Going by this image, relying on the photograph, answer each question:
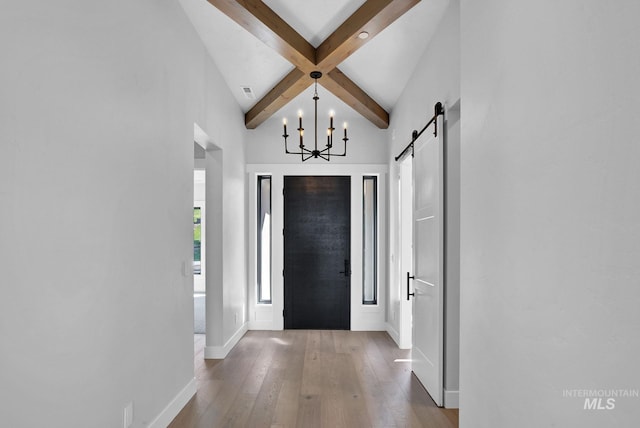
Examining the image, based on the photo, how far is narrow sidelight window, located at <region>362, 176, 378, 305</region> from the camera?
575cm

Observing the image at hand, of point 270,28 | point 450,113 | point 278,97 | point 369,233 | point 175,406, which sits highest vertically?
point 270,28

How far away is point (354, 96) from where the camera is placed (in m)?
4.66

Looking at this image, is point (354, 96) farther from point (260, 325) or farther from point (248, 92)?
point (260, 325)

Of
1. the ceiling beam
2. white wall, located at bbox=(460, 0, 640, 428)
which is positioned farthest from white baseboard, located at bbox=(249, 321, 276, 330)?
white wall, located at bbox=(460, 0, 640, 428)

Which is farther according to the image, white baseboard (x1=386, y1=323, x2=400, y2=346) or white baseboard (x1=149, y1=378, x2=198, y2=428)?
white baseboard (x1=386, y1=323, x2=400, y2=346)

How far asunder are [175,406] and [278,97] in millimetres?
3221

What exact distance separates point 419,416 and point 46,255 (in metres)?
2.53

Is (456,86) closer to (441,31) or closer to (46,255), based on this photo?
(441,31)

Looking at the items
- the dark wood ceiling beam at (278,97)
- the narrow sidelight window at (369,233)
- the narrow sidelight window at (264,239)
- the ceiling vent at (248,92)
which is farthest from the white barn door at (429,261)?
the narrow sidelight window at (264,239)

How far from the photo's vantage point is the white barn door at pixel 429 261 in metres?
3.05

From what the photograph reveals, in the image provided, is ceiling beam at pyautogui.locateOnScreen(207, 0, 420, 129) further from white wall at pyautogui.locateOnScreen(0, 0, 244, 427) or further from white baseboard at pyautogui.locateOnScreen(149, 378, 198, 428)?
white baseboard at pyautogui.locateOnScreen(149, 378, 198, 428)

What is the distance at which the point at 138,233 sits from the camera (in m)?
2.29

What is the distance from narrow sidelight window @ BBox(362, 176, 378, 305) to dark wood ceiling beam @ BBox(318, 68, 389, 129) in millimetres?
865

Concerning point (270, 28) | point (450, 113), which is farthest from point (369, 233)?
point (270, 28)
